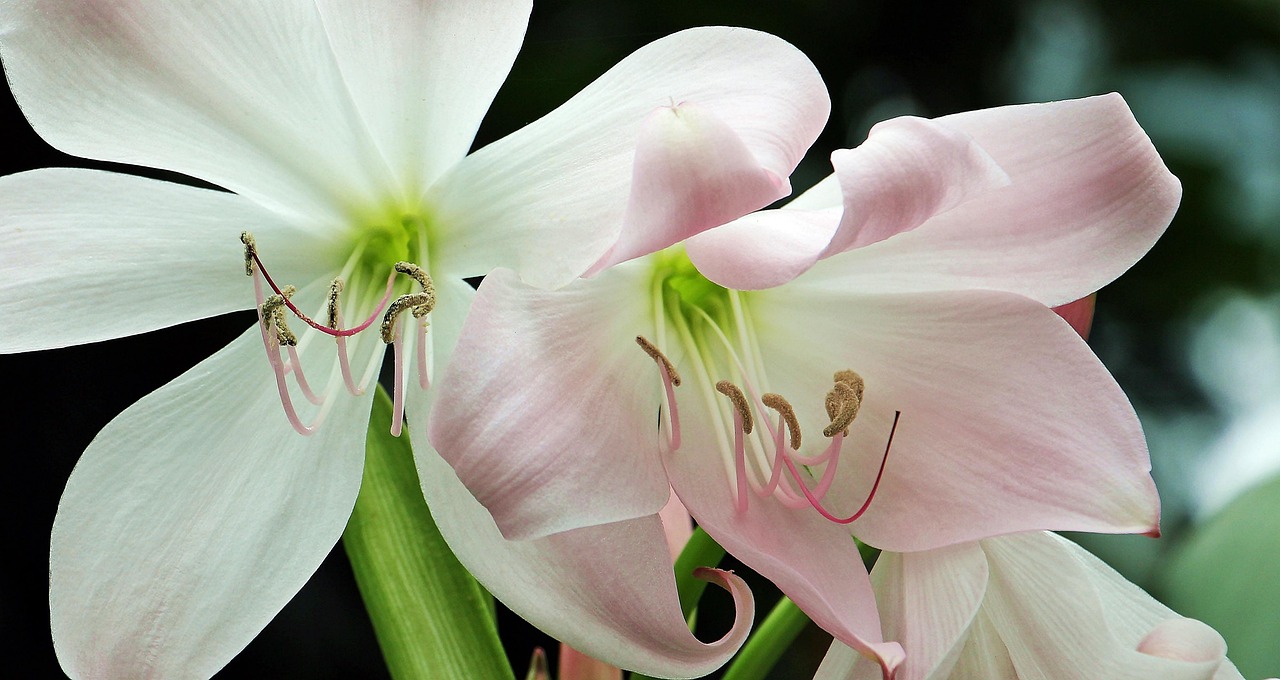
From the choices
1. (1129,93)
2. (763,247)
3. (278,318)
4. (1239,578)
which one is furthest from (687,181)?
(1129,93)

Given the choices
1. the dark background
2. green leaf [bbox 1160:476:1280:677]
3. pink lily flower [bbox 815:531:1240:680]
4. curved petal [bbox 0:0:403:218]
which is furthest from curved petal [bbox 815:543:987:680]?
the dark background

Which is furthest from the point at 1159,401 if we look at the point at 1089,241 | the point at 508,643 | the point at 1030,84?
the point at 1089,241

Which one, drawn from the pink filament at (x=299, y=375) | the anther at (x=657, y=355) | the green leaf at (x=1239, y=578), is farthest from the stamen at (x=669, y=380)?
the green leaf at (x=1239, y=578)

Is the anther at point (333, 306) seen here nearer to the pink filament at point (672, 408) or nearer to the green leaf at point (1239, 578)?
the pink filament at point (672, 408)

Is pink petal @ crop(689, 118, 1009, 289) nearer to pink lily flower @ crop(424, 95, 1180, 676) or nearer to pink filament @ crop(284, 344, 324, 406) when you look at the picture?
pink lily flower @ crop(424, 95, 1180, 676)

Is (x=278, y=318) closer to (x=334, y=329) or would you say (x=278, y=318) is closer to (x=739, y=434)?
(x=334, y=329)

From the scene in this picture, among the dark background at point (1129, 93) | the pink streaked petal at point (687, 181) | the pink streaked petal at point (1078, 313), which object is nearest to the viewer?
the pink streaked petal at point (687, 181)

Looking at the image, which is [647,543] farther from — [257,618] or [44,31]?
[44,31]
